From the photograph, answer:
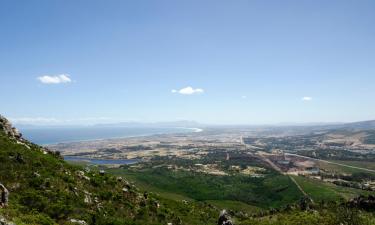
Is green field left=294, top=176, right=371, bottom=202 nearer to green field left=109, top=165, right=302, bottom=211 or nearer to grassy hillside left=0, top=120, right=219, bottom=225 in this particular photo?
green field left=109, top=165, right=302, bottom=211

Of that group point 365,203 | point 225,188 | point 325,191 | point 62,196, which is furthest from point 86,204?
point 225,188

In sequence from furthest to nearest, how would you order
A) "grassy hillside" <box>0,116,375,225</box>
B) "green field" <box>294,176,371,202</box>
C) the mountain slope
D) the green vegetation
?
the green vegetation, "green field" <box>294,176,371,202</box>, "grassy hillside" <box>0,116,375,225</box>, the mountain slope

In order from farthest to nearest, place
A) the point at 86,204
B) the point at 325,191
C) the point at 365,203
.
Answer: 1. the point at 325,191
2. the point at 365,203
3. the point at 86,204

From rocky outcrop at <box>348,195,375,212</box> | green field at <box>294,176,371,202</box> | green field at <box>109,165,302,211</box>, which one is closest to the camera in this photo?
rocky outcrop at <box>348,195,375,212</box>

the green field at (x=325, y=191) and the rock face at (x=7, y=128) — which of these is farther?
the green field at (x=325, y=191)

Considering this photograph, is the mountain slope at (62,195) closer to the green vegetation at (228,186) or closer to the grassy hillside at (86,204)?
the grassy hillside at (86,204)

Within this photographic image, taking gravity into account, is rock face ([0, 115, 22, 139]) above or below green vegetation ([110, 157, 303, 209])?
above

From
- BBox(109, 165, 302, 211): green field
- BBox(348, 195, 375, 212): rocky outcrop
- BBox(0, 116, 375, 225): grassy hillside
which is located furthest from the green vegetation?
BBox(0, 116, 375, 225): grassy hillside

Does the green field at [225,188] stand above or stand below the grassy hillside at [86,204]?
below

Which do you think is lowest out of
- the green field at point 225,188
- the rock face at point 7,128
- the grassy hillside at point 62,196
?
the green field at point 225,188

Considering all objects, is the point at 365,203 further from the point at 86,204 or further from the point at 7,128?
the point at 7,128

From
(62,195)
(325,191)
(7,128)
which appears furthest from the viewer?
(325,191)

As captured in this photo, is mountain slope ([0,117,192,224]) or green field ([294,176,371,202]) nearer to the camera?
mountain slope ([0,117,192,224])

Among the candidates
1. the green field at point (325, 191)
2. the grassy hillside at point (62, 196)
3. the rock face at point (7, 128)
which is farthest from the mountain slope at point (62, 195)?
the green field at point (325, 191)
